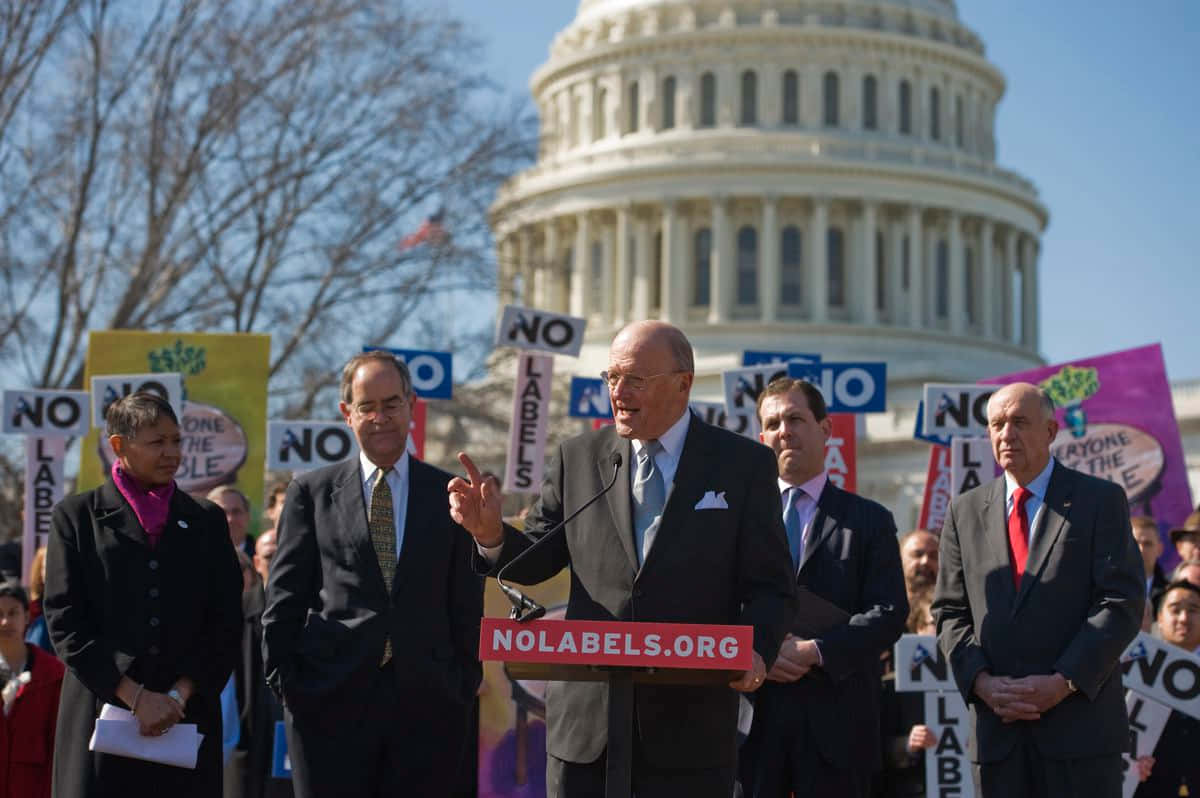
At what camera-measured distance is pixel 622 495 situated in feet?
19.8

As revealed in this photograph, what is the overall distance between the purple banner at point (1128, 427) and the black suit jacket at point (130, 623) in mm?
9797

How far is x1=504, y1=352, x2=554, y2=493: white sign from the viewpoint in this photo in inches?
655

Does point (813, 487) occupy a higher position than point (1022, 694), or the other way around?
point (813, 487)

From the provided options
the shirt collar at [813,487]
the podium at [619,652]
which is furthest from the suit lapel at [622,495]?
the shirt collar at [813,487]

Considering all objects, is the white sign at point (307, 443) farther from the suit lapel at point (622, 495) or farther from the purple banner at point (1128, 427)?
the suit lapel at point (622, 495)

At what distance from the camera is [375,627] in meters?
6.59

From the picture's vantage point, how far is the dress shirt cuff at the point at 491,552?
5.97 meters

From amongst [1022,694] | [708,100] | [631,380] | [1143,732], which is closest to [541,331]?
[1143,732]

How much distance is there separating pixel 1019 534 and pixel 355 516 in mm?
2349

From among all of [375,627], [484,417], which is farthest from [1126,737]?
[484,417]

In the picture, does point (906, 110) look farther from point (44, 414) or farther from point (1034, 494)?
point (1034, 494)

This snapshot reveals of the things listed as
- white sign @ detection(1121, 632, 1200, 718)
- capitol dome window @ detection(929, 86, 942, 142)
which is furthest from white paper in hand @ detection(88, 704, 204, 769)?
capitol dome window @ detection(929, 86, 942, 142)

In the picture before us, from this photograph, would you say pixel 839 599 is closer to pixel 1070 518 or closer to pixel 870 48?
pixel 1070 518

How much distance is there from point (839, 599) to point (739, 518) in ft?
5.67
